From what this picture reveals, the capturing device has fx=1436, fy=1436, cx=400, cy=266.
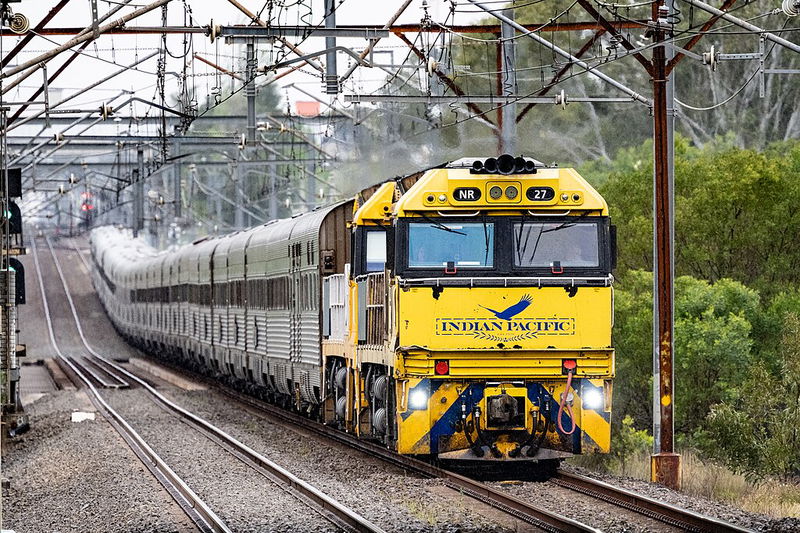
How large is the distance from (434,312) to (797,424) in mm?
7793

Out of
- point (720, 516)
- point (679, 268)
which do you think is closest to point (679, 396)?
point (679, 268)

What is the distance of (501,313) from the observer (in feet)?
50.3

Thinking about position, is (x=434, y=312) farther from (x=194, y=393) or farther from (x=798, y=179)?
(x=194, y=393)

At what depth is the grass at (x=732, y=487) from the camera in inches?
624

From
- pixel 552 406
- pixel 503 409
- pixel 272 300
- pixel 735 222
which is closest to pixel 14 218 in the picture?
A: pixel 272 300

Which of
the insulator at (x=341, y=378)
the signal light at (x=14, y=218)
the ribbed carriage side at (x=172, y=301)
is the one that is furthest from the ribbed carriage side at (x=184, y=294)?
the insulator at (x=341, y=378)

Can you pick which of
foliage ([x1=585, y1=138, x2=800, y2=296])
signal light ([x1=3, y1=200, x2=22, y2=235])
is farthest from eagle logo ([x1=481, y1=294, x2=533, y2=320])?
signal light ([x1=3, y1=200, x2=22, y2=235])

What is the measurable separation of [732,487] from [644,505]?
444 cm

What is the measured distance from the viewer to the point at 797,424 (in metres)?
20.6

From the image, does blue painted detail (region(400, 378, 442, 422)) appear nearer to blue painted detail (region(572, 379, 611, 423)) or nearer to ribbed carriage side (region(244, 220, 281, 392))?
blue painted detail (region(572, 379, 611, 423))

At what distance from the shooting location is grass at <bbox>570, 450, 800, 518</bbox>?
15844 mm

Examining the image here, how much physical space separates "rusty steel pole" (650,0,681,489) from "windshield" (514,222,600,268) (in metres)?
1.72

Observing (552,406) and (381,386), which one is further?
(381,386)

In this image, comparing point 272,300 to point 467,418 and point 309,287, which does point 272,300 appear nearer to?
point 309,287
